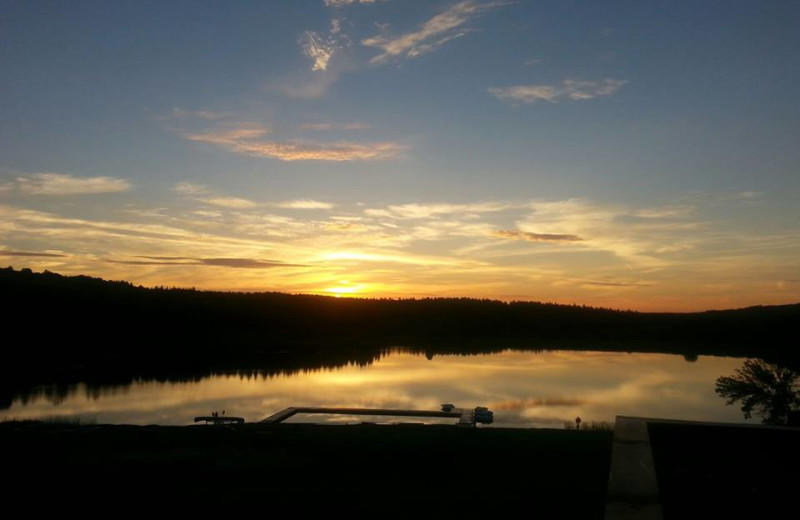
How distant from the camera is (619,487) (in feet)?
15.4

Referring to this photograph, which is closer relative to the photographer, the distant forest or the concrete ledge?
the concrete ledge

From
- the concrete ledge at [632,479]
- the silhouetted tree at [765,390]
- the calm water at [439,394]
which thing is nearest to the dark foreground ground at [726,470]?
the concrete ledge at [632,479]

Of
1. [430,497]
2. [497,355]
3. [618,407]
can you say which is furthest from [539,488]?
[497,355]

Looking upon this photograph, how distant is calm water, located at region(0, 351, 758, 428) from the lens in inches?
958

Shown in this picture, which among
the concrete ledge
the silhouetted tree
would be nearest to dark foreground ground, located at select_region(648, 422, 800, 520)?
the concrete ledge

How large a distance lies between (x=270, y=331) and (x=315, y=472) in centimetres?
6613

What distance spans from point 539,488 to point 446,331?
74413 millimetres

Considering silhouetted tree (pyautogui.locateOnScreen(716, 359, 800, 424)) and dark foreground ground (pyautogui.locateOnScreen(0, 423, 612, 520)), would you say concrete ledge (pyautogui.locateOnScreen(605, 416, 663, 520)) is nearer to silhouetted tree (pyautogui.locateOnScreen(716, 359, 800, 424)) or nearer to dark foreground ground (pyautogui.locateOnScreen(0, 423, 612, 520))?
dark foreground ground (pyautogui.locateOnScreen(0, 423, 612, 520))

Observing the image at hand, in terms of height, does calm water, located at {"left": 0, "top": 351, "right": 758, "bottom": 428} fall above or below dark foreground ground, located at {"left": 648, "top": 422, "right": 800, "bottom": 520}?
below

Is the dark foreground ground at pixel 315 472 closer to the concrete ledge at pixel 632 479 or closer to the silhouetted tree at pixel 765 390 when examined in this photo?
the concrete ledge at pixel 632 479

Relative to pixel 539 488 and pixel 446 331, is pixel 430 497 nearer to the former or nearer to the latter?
pixel 539 488

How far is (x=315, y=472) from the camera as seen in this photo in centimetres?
691

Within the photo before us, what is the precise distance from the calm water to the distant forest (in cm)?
381

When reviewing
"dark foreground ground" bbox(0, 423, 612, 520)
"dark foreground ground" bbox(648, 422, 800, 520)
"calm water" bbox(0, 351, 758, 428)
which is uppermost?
"dark foreground ground" bbox(648, 422, 800, 520)
